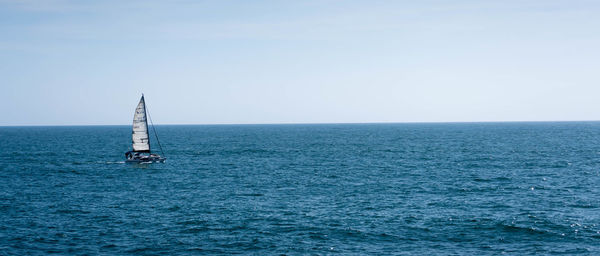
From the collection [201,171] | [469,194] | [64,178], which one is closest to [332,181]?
[469,194]

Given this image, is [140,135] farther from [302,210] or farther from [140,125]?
[302,210]

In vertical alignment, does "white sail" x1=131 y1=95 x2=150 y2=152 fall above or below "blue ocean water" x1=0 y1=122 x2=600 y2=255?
above

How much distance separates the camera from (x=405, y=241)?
39.6 metres

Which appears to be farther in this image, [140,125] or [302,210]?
[140,125]

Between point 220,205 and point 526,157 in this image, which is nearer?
point 220,205

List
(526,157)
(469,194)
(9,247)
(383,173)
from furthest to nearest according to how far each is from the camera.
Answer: (526,157)
(383,173)
(469,194)
(9,247)

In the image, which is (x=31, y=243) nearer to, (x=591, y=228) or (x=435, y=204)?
(x=435, y=204)

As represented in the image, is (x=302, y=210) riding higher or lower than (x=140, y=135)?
lower

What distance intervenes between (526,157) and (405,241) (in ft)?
267

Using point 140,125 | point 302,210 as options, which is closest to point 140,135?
point 140,125

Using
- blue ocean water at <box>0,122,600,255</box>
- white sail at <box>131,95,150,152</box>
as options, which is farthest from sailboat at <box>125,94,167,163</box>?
blue ocean water at <box>0,122,600,255</box>

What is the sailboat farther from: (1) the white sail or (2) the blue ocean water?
(2) the blue ocean water

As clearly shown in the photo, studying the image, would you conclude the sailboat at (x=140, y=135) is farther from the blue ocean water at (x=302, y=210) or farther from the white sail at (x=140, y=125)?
the blue ocean water at (x=302, y=210)

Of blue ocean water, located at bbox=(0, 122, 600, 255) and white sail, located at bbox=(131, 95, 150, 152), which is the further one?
white sail, located at bbox=(131, 95, 150, 152)
